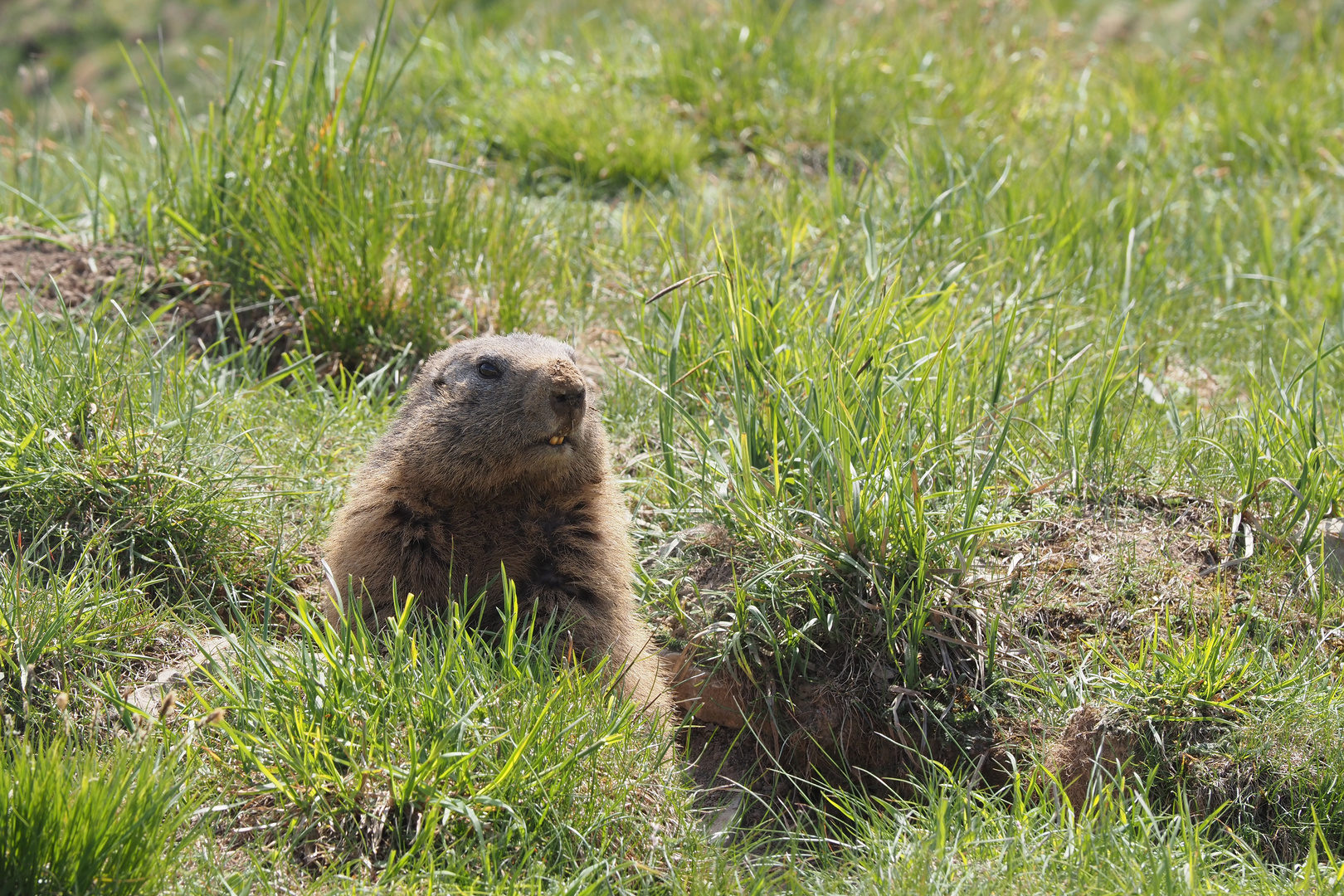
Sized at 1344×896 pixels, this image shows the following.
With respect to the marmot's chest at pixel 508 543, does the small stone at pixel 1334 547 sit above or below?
below

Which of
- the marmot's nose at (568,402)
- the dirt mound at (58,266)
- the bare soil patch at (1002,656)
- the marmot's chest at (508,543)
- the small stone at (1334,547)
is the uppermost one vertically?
the marmot's nose at (568,402)

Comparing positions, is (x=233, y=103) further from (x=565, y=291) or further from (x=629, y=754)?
(x=629, y=754)

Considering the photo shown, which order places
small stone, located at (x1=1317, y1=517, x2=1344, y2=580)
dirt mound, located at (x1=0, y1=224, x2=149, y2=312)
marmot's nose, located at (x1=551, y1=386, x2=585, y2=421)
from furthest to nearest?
1. dirt mound, located at (x1=0, y1=224, x2=149, y2=312)
2. small stone, located at (x1=1317, y1=517, x2=1344, y2=580)
3. marmot's nose, located at (x1=551, y1=386, x2=585, y2=421)

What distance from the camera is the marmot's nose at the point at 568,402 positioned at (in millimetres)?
3234

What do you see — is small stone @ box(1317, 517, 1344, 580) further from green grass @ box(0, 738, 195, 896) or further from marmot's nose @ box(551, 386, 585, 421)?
green grass @ box(0, 738, 195, 896)

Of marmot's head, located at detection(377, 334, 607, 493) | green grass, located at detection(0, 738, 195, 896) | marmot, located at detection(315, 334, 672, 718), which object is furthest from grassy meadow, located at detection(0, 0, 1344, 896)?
marmot's head, located at detection(377, 334, 607, 493)

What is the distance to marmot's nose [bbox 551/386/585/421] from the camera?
3.23 meters

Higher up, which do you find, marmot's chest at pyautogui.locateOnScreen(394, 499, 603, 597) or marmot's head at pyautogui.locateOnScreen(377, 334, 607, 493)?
marmot's head at pyautogui.locateOnScreen(377, 334, 607, 493)

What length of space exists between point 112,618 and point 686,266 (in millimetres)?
2442

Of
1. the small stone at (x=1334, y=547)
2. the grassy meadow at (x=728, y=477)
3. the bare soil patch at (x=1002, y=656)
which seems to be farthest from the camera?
the small stone at (x=1334, y=547)

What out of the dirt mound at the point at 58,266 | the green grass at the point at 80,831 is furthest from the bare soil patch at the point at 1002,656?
the dirt mound at the point at 58,266

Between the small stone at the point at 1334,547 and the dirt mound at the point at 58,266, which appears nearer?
the small stone at the point at 1334,547

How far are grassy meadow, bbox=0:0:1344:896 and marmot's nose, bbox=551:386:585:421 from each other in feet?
2.01

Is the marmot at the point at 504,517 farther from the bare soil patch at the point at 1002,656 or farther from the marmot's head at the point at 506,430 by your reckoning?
the bare soil patch at the point at 1002,656
